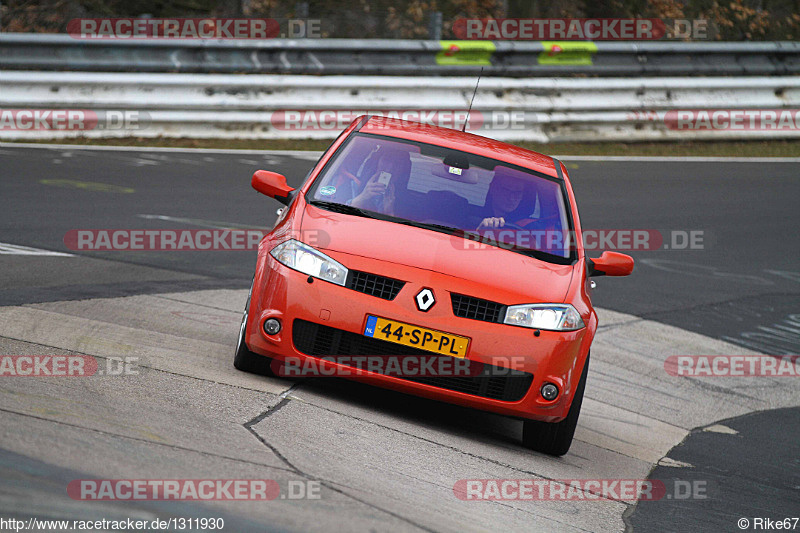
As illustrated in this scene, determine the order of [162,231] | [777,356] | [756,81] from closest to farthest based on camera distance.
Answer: [777,356] → [162,231] → [756,81]

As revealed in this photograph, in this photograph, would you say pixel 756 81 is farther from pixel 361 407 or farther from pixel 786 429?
pixel 361 407

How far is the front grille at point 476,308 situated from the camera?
5.76m

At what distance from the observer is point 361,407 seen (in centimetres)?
605

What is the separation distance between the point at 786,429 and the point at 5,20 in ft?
59.4

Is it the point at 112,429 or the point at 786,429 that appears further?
the point at 786,429

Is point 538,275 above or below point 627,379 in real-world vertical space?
above

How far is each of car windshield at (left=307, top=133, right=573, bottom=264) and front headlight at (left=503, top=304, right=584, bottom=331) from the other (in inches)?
19.8

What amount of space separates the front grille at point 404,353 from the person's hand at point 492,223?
3.41 ft

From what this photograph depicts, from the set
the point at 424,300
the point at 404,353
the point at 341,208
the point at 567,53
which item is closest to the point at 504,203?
the point at 341,208

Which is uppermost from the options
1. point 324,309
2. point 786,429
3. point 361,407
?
point 324,309

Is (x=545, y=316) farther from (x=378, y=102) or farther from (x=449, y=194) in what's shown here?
(x=378, y=102)

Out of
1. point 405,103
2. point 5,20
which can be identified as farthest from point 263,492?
point 5,20

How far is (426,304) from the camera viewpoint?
5715mm

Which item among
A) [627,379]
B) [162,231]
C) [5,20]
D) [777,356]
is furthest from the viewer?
[5,20]
